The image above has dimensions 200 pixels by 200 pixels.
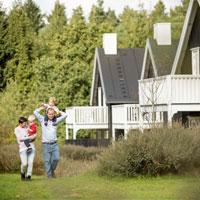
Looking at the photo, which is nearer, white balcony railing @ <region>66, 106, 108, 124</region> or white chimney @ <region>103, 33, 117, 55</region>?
white balcony railing @ <region>66, 106, 108, 124</region>

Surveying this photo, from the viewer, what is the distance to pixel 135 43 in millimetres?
61938

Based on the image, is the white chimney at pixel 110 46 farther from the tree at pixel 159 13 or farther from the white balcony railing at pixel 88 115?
the tree at pixel 159 13

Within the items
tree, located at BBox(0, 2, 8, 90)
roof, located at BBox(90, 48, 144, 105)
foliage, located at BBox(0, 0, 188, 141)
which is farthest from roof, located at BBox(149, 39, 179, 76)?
tree, located at BBox(0, 2, 8, 90)

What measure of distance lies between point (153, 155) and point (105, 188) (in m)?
2.38

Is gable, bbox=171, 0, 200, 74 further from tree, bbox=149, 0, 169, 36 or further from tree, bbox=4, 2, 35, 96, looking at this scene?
tree, bbox=149, 0, 169, 36

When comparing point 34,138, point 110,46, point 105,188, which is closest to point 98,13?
point 110,46

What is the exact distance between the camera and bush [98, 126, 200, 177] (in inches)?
635

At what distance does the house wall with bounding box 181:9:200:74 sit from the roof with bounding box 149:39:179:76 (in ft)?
9.21

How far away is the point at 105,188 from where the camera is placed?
14.2 m

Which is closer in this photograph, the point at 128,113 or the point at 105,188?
the point at 105,188

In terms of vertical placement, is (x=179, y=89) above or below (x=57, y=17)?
below

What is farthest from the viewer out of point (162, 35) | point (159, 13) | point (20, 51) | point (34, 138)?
point (159, 13)

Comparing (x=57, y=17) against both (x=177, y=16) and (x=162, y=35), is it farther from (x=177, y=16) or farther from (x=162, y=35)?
(x=162, y=35)

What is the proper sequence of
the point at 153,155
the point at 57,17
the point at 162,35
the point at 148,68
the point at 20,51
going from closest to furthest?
the point at 153,155 < the point at 148,68 < the point at 162,35 < the point at 20,51 < the point at 57,17
